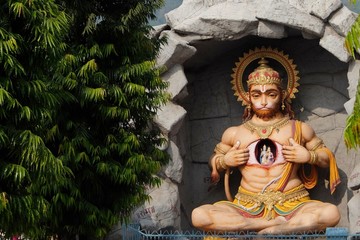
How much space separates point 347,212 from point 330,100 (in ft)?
4.71

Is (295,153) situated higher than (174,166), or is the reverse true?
(295,153)

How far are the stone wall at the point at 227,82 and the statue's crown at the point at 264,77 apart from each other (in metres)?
0.41

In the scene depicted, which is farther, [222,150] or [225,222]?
[222,150]

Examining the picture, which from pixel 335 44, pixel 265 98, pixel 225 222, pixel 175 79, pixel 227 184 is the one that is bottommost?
pixel 225 222

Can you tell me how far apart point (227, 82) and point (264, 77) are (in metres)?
0.90

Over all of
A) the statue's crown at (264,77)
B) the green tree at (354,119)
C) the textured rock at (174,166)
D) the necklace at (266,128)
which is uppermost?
the statue's crown at (264,77)

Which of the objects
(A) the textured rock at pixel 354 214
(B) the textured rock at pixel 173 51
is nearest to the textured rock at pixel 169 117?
(B) the textured rock at pixel 173 51

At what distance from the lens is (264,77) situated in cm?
916

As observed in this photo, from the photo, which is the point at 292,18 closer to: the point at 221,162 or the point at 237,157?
the point at 237,157

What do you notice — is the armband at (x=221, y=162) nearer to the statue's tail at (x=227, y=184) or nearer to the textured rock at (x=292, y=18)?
the statue's tail at (x=227, y=184)

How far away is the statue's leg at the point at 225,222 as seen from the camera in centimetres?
848

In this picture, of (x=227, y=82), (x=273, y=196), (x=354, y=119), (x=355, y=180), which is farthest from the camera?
(x=227, y=82)

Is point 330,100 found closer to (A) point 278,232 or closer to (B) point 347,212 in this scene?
(B) point 347,212

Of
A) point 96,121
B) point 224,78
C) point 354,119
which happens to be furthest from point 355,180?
point 354,119
